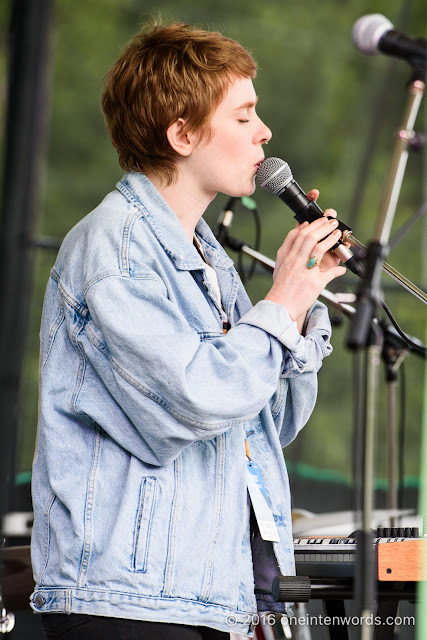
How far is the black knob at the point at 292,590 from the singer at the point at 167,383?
0.16 feet

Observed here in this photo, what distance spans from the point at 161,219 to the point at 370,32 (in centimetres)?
46

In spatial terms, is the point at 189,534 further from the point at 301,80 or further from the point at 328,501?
the point at 301,80

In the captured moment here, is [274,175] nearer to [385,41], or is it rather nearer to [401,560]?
[385,41]

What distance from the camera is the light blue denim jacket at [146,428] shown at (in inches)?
51.9

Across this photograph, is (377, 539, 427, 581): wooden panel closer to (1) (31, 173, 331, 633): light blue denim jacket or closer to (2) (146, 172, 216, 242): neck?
(1) (31, 173, 331, 633): light blue denim jacket

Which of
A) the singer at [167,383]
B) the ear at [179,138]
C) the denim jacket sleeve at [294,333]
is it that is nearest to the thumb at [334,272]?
the singer at [167,383]

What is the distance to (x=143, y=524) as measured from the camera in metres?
1.33

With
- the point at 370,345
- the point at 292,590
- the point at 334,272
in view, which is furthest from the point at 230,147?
the point at 292,590

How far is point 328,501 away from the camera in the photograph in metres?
4.66

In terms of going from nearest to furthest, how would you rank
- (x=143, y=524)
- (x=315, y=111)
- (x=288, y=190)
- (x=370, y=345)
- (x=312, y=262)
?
(x=370, y=345), (x=143, y=524), (x=312, y=262), (x=288, y=190), (x=315, y=111)

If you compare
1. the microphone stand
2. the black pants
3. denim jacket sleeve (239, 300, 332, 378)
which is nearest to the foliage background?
denim jacket sleeve (239, 300, 332, 378)

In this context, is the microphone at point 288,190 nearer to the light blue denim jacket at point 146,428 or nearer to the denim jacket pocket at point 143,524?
the light blue denim jacket at point 146,428

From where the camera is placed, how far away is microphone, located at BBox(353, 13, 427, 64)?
4.32 ft

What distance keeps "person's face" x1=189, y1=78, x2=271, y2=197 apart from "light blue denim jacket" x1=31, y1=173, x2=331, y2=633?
0.39ft
